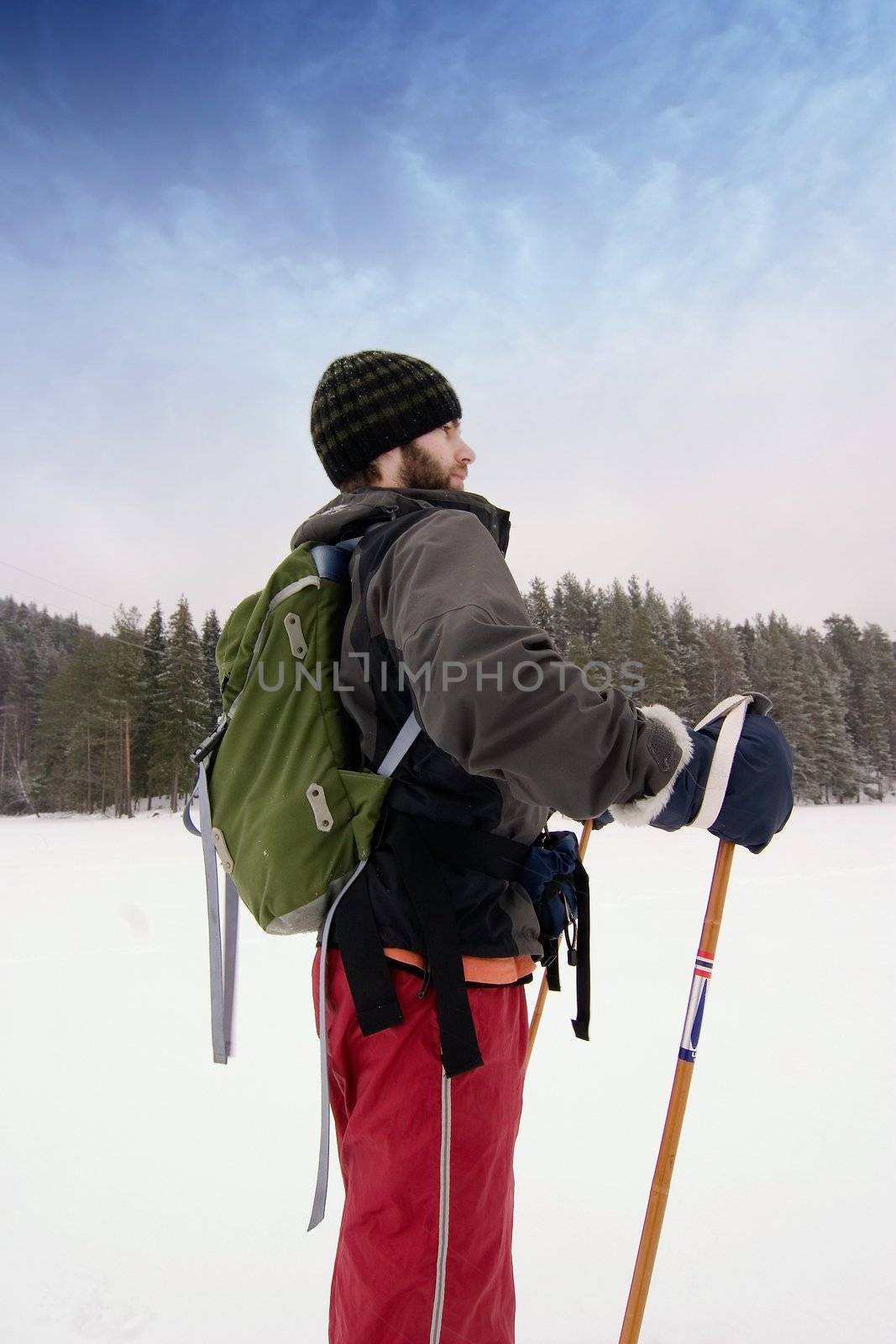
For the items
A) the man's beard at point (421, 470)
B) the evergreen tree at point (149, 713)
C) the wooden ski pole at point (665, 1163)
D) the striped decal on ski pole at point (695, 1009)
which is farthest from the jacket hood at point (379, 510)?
the evergreen tree at point (149, 713)

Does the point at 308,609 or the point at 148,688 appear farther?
the point at 148,688

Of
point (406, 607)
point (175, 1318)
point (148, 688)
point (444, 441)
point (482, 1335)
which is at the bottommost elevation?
point (175, 1318)

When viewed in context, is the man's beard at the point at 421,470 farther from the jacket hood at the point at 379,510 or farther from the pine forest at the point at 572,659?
the pine forest at the point at 572,659

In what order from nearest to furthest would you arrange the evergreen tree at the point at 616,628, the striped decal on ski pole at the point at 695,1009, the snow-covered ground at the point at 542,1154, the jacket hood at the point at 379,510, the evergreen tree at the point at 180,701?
the jacket hood at the point at 379,510
the striped decal on ski pole at the point at 695,1009
the snow-covered ground at the point at 542,1154
the evergreen tree at the point at 180,701
the evergreen tree at the point at 616,628

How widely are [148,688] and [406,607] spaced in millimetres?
42040

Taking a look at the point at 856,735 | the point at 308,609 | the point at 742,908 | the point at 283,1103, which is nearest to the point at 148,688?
the point at 742,908

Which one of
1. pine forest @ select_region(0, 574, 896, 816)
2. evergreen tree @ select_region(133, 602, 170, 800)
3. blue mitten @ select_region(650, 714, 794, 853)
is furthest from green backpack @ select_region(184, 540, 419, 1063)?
evergreen tree @ select_region(133, 602, 170, 800)

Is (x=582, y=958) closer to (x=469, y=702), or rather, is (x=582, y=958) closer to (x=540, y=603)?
(x=469, y=702)

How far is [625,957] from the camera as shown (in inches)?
280

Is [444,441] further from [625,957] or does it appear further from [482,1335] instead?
[625,957]

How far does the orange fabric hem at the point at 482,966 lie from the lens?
4.62 feet

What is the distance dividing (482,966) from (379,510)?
91 cm

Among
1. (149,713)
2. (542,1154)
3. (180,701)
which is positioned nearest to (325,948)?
(542,1154)

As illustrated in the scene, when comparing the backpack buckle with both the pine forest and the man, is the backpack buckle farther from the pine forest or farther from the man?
the pine forest
